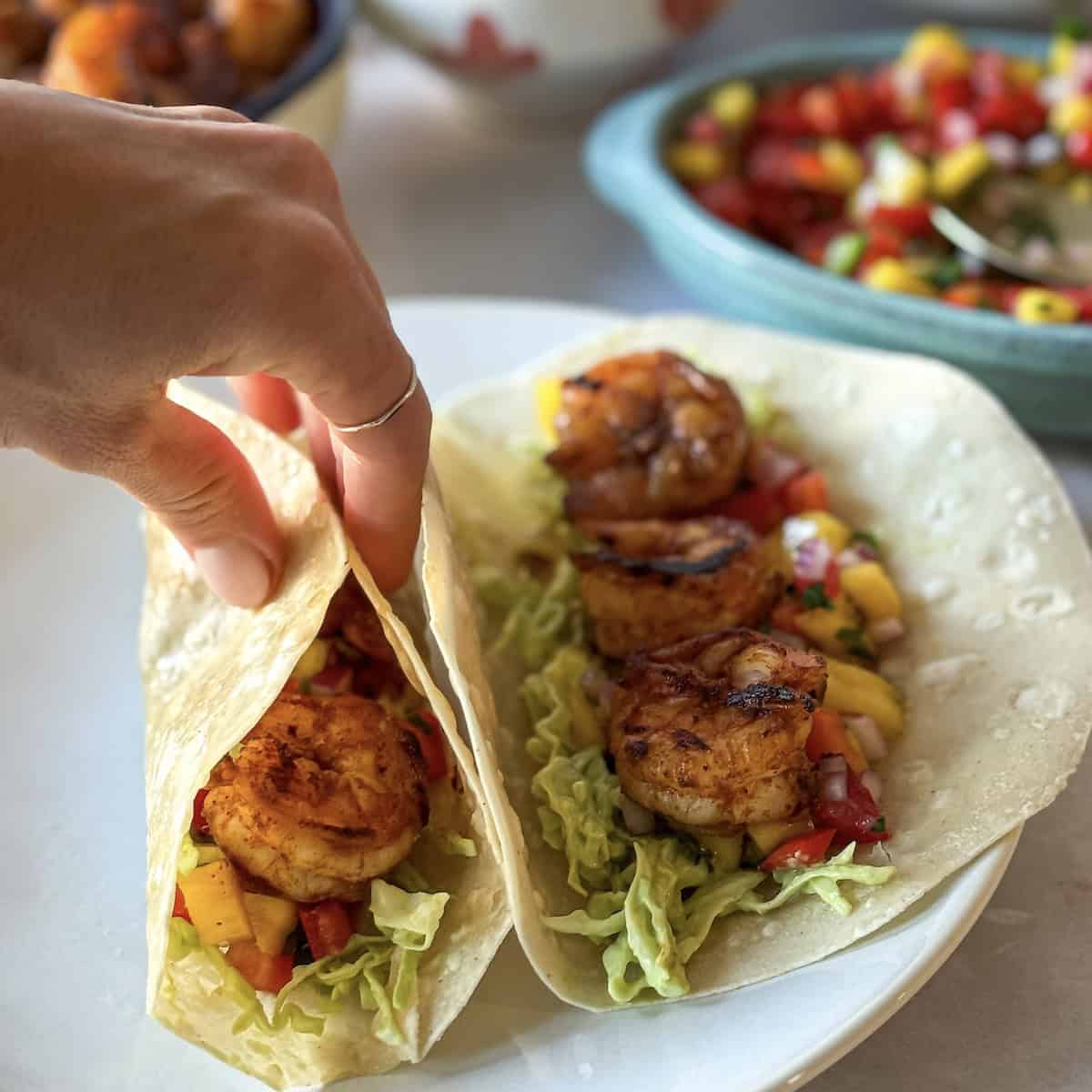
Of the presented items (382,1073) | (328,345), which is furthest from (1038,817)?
(328,345)

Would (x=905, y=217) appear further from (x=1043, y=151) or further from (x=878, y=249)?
(x=1043, y=151)

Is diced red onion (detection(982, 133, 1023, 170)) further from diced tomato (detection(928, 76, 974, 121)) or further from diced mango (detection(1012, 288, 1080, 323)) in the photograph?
diced mango (detection(1012, 288, 1080, 323))

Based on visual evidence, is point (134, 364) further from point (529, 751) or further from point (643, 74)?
point (643, 74)

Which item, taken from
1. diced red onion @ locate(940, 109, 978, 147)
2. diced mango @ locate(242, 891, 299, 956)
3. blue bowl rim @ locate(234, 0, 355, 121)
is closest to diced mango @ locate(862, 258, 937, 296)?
diced red onion @ locate(940, 109, 978, 147)

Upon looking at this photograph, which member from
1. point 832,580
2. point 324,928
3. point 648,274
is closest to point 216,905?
point 324,928

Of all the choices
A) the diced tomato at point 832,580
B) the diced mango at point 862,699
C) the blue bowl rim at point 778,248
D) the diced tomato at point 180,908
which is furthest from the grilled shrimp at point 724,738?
the blue bowl rim at point 778,248

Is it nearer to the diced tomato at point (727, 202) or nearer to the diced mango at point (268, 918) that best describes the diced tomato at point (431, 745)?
the diced mango at point (268, 918)
